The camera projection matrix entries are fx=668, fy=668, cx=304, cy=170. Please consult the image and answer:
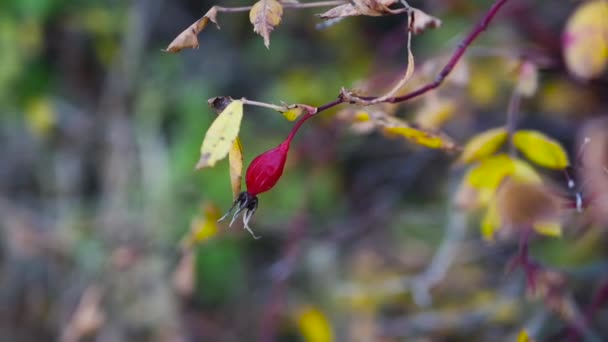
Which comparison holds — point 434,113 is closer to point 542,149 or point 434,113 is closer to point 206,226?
point 542,149

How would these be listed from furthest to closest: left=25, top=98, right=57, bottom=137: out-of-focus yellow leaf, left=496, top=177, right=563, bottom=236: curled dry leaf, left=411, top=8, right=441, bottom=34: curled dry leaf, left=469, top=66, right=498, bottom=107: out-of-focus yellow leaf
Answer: left=25, top=98, right=57, bottom=137: out-of-focus yellow leaf < left=469, top=66, right=498, bottom=107: out-of-focus yellow leaf < left=496, top=177, right=563, bottom=236: curled dry leaf < left=411, top=8, right=441, bottom=34: curled dry leaf

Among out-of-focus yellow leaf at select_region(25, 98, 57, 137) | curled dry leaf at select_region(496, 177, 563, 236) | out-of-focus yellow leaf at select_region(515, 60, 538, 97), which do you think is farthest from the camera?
out-of-focus yellow leaf at select_region(25, 98, 57, 137)

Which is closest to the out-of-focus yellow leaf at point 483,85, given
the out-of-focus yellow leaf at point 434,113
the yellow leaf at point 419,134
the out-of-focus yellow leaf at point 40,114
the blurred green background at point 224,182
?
the blurred green background at point 224,182

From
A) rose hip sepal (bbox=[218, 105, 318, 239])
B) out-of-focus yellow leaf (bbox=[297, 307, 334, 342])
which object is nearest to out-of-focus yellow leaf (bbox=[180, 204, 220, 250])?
rose hip sepal (bbox=[218, 105, 318, 239])

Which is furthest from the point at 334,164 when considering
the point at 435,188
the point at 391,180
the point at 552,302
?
the point at 552,302

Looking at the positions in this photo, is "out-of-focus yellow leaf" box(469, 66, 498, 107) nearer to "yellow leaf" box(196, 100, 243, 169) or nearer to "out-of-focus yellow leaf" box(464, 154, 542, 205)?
"out-of-focus yellow leaf" box(464, 154, 542, 205)
